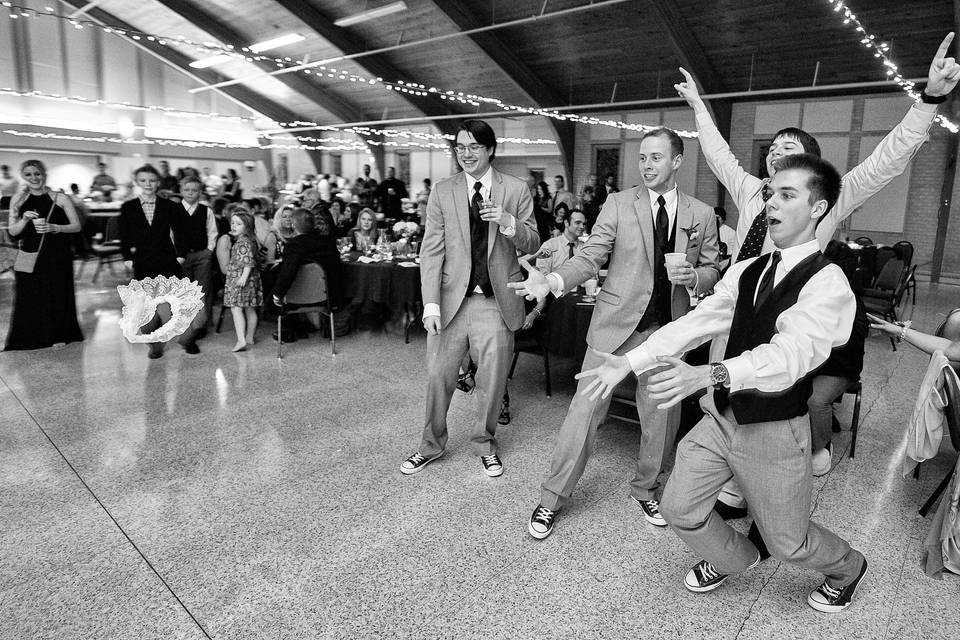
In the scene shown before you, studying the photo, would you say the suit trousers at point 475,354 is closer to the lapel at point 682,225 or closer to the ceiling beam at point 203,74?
the lapel at point 682,225

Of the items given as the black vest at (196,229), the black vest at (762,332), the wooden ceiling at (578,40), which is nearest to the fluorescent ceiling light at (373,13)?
the wooden ceiling at (578,40)

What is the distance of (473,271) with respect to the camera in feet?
9.20

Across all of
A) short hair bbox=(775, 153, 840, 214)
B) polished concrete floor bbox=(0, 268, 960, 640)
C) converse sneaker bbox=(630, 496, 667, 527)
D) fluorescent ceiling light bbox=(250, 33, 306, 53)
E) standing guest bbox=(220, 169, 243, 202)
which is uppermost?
fluorescent ceiling light bbox=(250, 33, 306, 53)

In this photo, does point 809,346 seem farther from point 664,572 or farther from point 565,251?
point 565,251

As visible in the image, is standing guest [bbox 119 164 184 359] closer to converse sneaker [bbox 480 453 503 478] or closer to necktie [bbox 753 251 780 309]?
converse sneaker [bbox 480 453 503 478]

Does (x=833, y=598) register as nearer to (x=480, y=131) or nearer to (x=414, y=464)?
(x=414, y=464)

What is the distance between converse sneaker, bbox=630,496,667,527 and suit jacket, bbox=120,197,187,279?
164 inches

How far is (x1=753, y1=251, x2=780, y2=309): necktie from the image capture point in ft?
5.58

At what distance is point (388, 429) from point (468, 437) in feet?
1.57

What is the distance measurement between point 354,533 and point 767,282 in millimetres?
1797

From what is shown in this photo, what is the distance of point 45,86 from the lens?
721 inches

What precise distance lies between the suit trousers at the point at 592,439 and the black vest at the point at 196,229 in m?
4.09

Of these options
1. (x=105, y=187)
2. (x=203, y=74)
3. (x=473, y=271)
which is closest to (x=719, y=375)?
(x=473, y=271)

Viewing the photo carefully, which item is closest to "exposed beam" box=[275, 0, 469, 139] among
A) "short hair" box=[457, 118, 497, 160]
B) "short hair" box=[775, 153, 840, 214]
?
"short hair" box=[457, 118, 497, 160]
